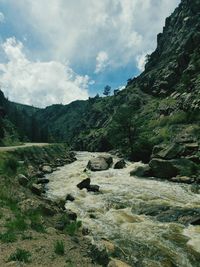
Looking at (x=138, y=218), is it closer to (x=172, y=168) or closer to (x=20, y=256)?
(x=20, y=256)

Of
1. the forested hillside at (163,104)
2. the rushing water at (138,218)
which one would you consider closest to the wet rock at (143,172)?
the rushing water at (138,218)

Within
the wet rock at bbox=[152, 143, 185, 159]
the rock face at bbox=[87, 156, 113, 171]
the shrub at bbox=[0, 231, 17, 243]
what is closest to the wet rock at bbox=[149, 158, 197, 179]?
the wet rock at bbox=[152, 143, 185, 159]

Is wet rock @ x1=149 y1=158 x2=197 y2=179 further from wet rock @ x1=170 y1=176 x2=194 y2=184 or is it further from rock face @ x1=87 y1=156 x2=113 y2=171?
rock face @ x1=87 y1=156 x2=113 y2=171

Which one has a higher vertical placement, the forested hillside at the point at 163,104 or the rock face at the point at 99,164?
the forested hillside at the point at 163,104

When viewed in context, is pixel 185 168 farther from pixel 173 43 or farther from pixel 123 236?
pixel 173 43

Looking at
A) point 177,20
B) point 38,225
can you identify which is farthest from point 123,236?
point 177,20

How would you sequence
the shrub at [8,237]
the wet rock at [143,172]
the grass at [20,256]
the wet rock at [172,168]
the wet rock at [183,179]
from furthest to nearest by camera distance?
the wet rock at [143,172] → the wet rock at [172,168] → the wet rock at [183,179] → the shrub at [8,237] → the grass at [20,256]

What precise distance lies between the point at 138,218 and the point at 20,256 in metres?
13.8

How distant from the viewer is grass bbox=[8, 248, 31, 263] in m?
13.6

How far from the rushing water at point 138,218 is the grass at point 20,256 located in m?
6.09

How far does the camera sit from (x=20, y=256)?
45.4 feet

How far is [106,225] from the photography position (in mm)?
23625

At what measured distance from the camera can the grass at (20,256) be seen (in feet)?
44.7

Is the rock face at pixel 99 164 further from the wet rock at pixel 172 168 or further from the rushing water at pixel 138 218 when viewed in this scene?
the wet rock at pixel 172 168
